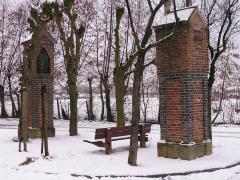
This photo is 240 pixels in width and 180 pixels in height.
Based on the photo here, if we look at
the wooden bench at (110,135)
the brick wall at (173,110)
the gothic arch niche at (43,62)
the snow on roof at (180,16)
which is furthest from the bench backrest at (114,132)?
the gothic arch niche at (43,62)

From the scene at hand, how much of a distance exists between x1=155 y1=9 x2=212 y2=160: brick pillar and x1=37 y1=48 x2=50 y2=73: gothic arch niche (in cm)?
656

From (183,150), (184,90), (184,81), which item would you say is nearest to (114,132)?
(183,150)

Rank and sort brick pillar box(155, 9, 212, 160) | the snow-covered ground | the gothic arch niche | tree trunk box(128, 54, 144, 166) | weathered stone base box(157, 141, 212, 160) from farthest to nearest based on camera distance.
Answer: the gothic arch niche → brick pillar box(155, 9, 212, 160) → weathered stone base box(157, 141, 212, 160) → tree trunk box(128, 54, 144, 166) → the snow-covered ground

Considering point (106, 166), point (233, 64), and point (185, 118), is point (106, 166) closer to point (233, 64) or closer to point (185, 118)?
point (185, 118)

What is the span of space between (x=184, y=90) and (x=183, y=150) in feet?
5.33

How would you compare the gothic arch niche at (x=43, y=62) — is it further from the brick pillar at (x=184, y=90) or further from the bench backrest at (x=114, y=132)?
the brick pillar at (x=184, y=90)

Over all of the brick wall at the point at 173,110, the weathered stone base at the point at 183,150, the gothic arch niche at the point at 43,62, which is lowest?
the weathered stone base at the point at 183,150

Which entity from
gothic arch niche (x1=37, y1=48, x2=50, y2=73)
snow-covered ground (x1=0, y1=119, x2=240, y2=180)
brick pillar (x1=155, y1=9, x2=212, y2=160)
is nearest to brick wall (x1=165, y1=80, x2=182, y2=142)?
brick pillar (x1=155, y1=9, x2=212, y2=160)

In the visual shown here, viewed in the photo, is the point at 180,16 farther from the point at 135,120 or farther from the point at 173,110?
the point at 135,120

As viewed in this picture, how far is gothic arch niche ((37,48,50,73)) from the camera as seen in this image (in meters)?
17.7

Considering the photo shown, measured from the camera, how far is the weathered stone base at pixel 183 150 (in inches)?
465

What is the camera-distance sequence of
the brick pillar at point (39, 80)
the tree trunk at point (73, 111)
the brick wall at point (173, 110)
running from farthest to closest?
1. the tree trunk at point (73, 111)
2. the brick pillar at point (39, 80)
3. the brick wall at point (173, 110)

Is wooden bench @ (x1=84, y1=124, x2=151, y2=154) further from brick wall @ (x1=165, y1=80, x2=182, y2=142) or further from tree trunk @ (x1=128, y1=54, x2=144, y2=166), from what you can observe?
tree trunk @ (x1=128, y1=54, x2=144, y2=166)

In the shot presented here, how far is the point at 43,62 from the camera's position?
17.8m
